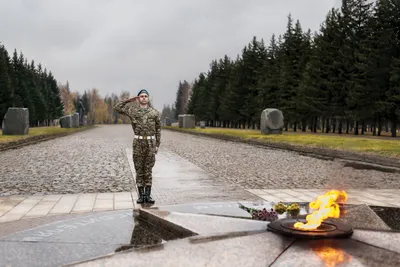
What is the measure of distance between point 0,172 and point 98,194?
4.96m

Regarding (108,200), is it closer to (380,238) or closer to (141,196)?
(141,196)

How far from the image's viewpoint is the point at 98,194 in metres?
8.01

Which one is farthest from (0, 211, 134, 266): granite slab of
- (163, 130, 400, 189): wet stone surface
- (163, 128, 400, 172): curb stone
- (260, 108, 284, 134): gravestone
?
(260, 108, 284, 134): gravestone

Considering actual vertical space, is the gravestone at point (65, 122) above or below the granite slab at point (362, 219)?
above

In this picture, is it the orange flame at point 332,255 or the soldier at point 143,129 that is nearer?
the orange flame at point 332,255

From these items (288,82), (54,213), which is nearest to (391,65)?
(288,82)

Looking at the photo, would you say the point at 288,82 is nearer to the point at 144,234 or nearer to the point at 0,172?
the point at 0,172

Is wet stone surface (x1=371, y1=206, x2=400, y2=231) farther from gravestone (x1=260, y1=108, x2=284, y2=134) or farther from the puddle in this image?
gravestone (x1=260, y1=108, x2=284, y2=134)

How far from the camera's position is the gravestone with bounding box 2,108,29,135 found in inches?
1118

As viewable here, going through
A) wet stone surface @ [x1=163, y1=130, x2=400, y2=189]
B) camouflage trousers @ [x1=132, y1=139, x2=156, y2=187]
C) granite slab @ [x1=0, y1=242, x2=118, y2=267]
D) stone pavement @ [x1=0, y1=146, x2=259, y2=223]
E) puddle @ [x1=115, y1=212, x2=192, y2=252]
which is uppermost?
camouflage trousers @ [x1=132, y1=139, x2=156, y2=187]

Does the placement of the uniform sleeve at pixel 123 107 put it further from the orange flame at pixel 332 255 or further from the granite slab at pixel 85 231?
the orange flame at pixel 332 255

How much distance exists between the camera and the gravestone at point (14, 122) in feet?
93.1

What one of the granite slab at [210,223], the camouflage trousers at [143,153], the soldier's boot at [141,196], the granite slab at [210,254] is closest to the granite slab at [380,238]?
the granite slab at [210,254]

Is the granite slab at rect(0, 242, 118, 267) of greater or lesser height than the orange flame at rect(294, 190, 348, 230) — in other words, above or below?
below
